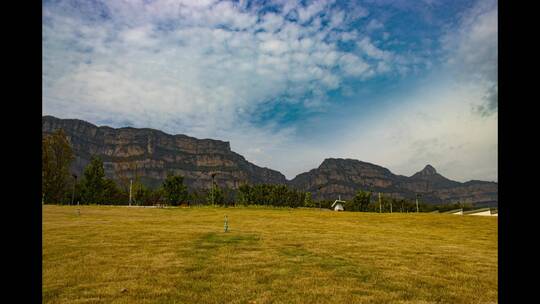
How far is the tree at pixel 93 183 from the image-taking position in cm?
9106

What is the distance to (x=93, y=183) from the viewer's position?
91.5 metres

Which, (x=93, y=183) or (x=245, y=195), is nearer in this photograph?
(x=93, y=183)

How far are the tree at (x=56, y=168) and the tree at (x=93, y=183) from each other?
245 inches

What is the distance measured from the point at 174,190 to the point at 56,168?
3209 centimetres

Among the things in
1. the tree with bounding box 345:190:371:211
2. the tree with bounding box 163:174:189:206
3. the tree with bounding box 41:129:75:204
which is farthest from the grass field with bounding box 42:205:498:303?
the tree with bounding box 345:190:371:211

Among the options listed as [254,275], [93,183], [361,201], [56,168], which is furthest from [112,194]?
[254,275]

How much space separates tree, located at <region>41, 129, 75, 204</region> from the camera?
85.6 m

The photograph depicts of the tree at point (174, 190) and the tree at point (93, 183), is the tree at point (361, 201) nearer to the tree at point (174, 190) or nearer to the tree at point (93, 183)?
the tree at point (174, 190)

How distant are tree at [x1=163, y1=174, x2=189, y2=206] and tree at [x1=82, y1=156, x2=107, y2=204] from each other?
17.2m

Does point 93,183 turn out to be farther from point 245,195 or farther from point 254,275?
point 254,275

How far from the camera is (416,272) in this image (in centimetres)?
1250

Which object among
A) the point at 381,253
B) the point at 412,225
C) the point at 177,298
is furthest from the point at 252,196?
the point at 177,298
